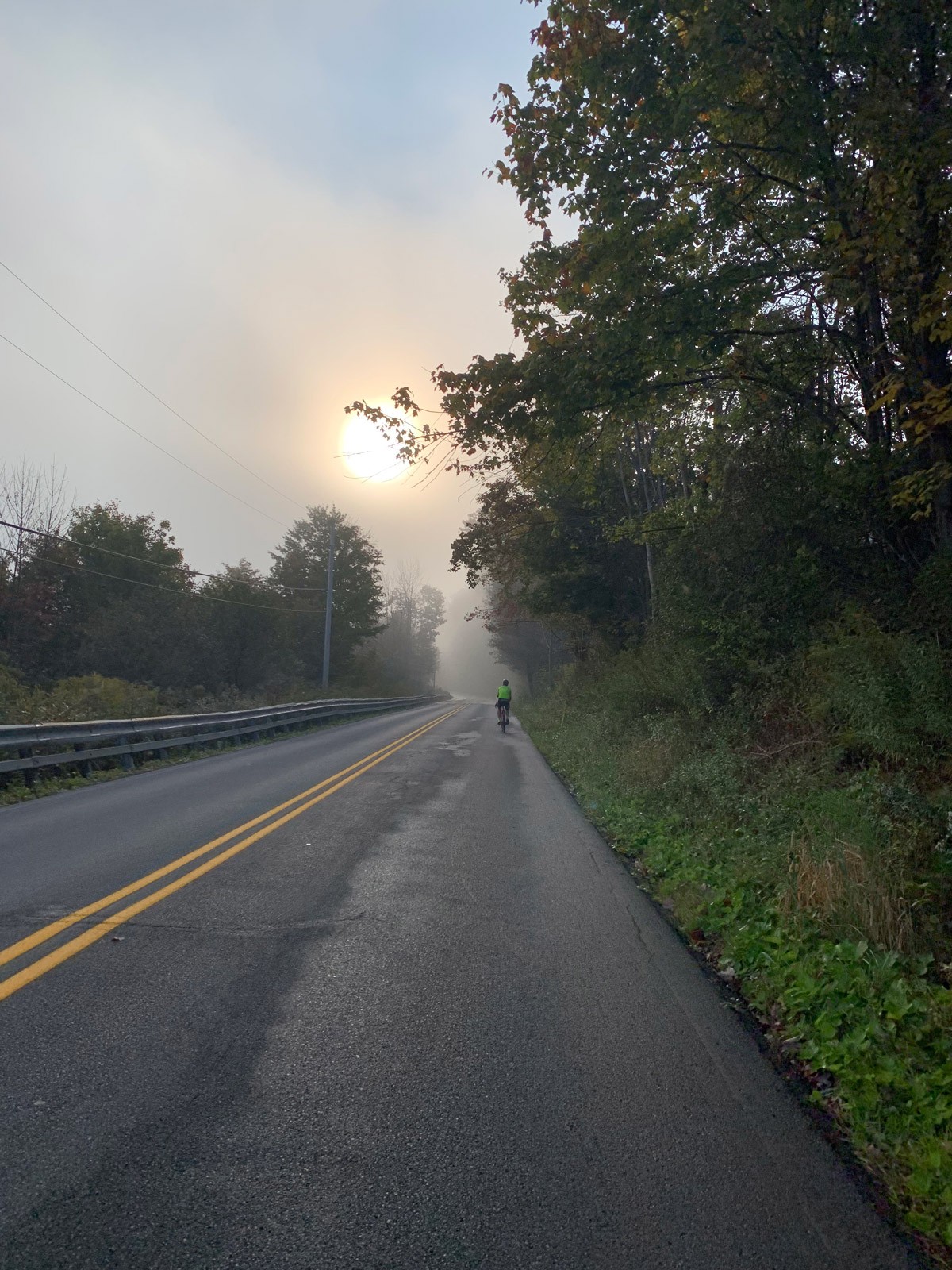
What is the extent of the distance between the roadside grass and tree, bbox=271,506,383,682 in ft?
155

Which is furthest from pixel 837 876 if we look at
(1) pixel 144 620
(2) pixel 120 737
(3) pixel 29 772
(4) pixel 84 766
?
(1) pixel 144 620

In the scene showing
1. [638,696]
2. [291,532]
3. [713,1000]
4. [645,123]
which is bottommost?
[713,1000]

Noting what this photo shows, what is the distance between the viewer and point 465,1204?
2668mm

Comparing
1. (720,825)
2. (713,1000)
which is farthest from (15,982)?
(720,825)

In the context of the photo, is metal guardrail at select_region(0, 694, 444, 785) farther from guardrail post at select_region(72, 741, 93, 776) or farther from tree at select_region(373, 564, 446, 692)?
tree at select_region(373, 564, 446, 692)

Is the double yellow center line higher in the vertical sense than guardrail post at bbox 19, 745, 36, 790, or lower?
lower

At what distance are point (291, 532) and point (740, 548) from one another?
190 ft

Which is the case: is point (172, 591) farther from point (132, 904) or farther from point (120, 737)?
point (132, 904)

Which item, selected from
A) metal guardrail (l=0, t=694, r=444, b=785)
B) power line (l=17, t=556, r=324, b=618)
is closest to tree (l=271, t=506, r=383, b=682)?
power line (l=17, t=556, r=324, b=618)

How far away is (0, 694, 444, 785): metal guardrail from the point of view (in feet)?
38.9

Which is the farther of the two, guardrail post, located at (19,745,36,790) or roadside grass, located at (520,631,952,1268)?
guardrail post, located at (19,745,36,790)

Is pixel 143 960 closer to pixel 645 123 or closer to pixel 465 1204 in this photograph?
pixel 465 1204

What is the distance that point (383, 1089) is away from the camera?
11.1 ft

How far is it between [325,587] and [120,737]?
141ft
